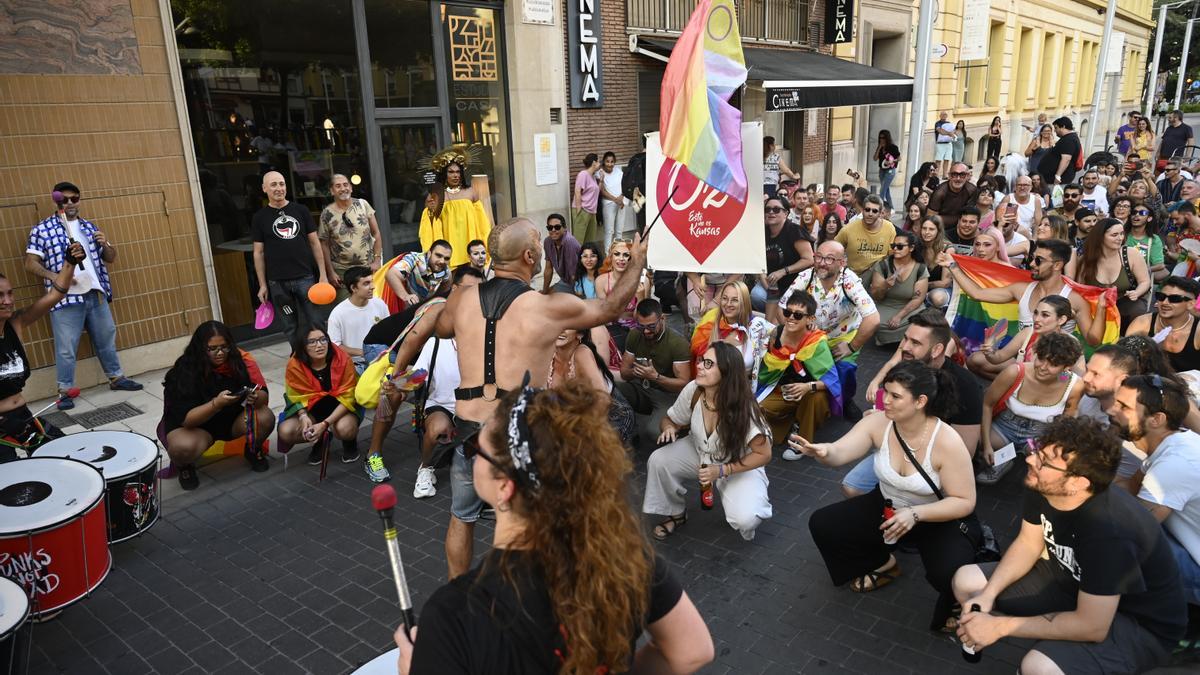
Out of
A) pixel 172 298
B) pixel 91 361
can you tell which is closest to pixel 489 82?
pixel 172 298

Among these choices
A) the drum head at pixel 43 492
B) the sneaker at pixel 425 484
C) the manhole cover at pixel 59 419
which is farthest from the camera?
the manhole cover at pixel 59 419

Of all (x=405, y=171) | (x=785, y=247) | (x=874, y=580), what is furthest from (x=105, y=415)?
(x=785, y=247)

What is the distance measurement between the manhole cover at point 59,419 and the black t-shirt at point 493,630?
6390mm

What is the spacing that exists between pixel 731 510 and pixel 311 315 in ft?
16.9

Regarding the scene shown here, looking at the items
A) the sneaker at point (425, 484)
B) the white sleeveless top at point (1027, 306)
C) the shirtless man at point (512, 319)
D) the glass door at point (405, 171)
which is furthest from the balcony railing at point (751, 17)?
the shirtless man at point (512, 319)

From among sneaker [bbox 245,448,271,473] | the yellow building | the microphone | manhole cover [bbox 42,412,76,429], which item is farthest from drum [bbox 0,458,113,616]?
the yellow building

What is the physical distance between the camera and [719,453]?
477cm

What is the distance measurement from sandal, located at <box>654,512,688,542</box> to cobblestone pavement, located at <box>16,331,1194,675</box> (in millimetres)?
61

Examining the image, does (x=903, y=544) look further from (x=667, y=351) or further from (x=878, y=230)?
(x=878, y=230)

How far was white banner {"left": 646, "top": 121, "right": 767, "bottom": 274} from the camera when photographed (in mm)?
6238

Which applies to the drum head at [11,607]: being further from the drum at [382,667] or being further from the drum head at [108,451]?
the drum at [382,667]

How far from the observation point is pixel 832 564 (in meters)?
4.31

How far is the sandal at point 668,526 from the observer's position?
494 cm

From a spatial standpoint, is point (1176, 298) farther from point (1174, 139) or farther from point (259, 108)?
point (1174, 139)
